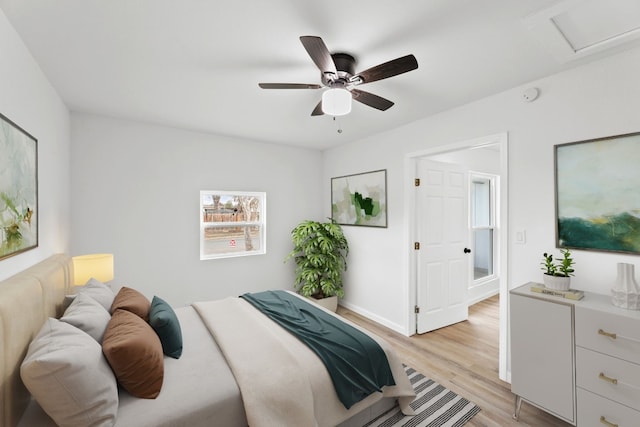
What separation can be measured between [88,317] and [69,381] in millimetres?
517

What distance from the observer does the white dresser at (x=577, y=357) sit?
1.57 meters

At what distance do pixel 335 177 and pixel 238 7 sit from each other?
313cm

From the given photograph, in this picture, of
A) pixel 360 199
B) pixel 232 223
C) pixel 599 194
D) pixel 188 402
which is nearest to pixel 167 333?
pixel 188 402

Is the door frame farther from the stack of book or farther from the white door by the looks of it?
the stack of book

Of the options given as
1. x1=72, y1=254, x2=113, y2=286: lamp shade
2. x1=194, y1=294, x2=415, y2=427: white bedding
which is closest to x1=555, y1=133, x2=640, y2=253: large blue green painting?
x1=194, y1=294, x2=415, y2=427: white bedding

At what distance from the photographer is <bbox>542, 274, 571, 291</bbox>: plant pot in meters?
1.93

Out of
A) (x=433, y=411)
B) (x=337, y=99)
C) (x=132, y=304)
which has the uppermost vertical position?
(x=337, y=99)

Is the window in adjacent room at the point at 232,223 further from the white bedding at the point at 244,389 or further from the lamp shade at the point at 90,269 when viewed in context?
the white bedding at the point at 244,389

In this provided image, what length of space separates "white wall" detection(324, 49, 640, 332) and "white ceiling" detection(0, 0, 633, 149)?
148mm

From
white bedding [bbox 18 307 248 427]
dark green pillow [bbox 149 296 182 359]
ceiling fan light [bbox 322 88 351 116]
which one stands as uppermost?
ceiling fan light [bbox 322 88 351 116]

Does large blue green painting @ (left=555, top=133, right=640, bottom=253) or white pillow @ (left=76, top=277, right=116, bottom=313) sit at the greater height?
large blue green painting @ (left=555, top=133, right=640, bottom=253)

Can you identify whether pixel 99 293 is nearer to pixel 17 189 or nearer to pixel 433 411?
pixel 17 189

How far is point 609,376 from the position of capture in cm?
162

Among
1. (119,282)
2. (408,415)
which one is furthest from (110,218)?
(408,415)
